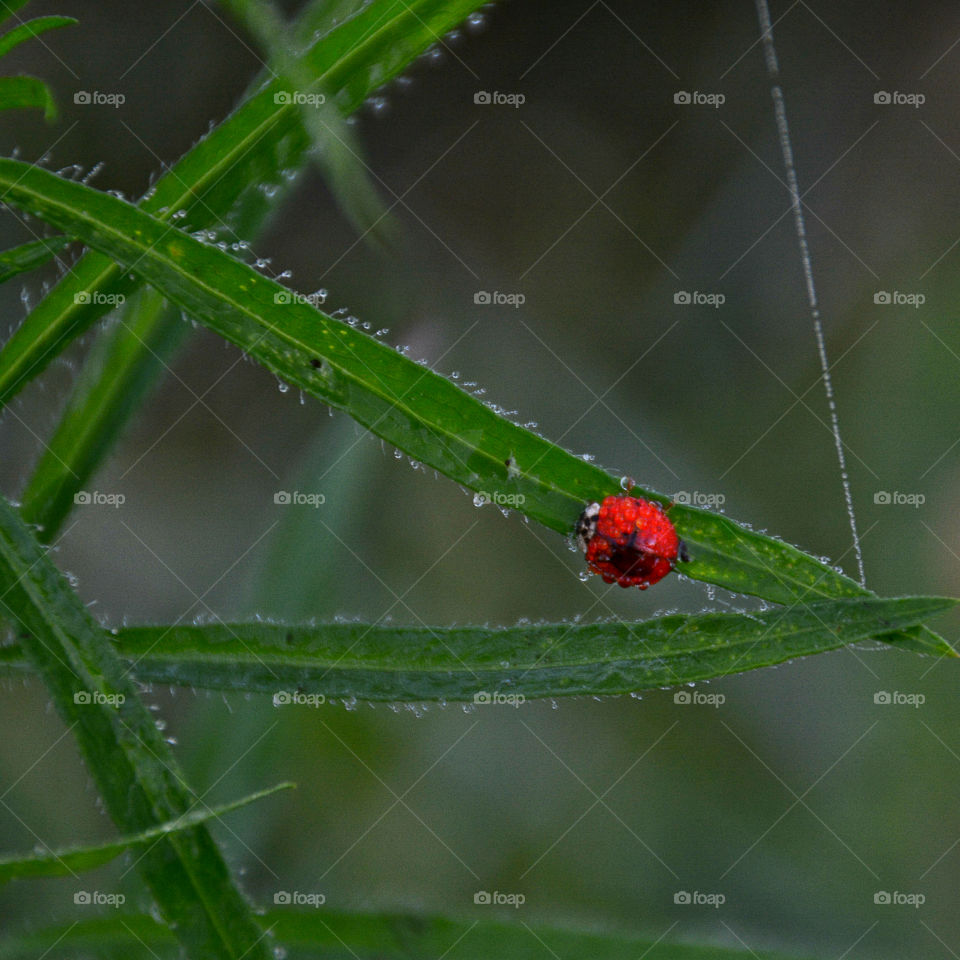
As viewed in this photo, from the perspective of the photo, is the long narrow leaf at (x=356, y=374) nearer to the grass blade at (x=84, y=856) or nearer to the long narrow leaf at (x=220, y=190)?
the long narrow leaf at (x=220, y=190)

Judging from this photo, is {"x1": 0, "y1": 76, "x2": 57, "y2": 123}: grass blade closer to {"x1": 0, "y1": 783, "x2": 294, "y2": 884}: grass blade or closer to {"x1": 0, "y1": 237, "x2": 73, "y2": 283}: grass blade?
{"x1": 0, "y1": 237, "x2": 73, "y2": 283}: grass blade

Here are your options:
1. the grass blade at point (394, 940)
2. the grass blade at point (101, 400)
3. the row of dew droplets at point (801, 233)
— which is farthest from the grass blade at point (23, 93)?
the row of dew droplets at point (801, 233)

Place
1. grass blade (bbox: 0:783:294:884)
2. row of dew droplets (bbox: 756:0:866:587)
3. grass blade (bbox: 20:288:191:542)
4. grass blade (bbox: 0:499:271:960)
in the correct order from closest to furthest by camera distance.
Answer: grass blade (bbox: 0:783:294:884), grass blade (bbox: 0:499:271:960), grass blade (bbox: 20:288:191:542), row of dew droplets (bbox: 756:0:866:587)

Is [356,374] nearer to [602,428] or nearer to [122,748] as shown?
[122,748]

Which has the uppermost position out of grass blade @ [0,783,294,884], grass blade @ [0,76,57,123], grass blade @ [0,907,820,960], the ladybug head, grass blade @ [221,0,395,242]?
grass blade @ [221,0,395,242]

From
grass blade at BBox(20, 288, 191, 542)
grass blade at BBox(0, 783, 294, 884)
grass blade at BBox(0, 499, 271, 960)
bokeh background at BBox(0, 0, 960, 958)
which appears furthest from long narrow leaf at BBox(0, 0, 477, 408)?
bokeh background at BBox(0, 0, 960, 958)

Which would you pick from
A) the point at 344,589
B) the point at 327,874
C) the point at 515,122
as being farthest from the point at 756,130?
the point at 327,874

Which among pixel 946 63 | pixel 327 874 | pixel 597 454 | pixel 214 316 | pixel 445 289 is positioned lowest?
pixel 327 874

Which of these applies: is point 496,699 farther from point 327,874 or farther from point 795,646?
point 327,874
